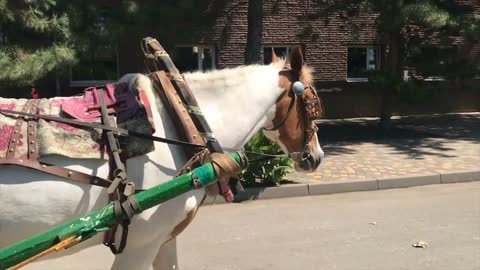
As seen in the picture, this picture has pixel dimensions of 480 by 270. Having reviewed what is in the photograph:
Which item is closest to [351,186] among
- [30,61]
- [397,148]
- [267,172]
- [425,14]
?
[267,172]

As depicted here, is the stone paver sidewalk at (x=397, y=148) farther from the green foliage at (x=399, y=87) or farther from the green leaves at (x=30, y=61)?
the green leaves at (x=30, y=61)

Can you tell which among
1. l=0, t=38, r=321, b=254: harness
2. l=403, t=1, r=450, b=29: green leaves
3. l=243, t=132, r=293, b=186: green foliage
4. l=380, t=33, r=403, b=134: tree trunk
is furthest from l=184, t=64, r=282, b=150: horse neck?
l=380, t=33, r=403, b=134: tree trunk

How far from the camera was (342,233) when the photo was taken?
721 centimetres

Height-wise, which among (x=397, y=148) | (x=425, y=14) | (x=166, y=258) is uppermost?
(x=425, y=14)

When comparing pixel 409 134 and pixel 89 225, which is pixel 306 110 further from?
pixel 409 134

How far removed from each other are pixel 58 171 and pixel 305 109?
1492 mm

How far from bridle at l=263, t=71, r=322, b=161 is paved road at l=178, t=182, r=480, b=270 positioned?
97.6 inches

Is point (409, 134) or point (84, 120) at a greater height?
point (84, 120)

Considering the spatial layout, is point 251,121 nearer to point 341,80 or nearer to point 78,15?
point 78,15

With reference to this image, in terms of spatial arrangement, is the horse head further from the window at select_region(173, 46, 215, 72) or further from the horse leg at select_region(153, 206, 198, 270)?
the window at select_region(173, 46, 215, 72)

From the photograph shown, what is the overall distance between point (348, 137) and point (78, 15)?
8.02 m

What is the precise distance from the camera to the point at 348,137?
1583 centimetres

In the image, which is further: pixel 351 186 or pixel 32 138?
pixel 351 186

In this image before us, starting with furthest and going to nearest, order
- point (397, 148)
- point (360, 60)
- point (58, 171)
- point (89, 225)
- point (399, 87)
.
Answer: point (360, 60)
point (399, 87)
point (397, 148)
point (58, 171)
point (89, 225)
